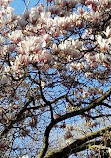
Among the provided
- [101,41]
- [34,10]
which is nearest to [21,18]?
[34,10]

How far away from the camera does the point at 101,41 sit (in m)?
2.50

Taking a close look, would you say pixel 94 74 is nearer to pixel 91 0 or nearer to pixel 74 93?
pixel 74 93

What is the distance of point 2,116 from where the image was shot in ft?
11.4

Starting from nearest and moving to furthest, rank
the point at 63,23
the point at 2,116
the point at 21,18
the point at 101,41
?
the point at 101,41
the point at 63,23
the point at 21,18
the point at 2,116

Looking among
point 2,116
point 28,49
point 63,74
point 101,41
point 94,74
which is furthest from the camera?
point 94,74

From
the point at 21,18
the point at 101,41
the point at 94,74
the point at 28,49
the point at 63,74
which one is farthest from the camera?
the point at 94,74

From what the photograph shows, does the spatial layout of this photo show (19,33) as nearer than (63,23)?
Yes

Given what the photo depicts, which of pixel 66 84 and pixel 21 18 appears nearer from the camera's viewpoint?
pixel 21 18

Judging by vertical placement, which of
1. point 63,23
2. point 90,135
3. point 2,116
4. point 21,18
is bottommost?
point 90,135

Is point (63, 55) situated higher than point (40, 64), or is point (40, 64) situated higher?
point (63, 55)

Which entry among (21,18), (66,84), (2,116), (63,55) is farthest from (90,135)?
(21,18)

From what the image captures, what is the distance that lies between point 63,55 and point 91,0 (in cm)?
91

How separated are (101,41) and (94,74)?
1.54 meters

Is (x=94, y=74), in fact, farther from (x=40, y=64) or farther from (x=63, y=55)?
(x=40, y=64)
